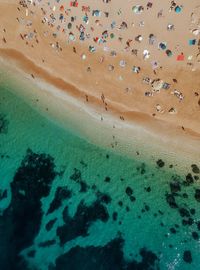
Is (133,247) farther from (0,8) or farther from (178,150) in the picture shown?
(0,8)

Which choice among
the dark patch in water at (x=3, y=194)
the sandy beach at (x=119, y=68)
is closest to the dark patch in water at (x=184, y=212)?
the sandy beach at (x=119, y=68)

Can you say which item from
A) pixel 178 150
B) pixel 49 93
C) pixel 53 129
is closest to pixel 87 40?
pixel 49 93

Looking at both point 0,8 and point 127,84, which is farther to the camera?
point 0,8

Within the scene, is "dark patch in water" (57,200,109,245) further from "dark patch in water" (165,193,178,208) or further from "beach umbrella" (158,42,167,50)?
"beach umbrella" (158,42,167,50)

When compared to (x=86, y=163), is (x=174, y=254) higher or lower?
lower

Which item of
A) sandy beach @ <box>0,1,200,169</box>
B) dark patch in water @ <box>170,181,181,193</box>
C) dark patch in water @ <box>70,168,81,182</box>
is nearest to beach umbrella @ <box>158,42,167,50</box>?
sandy beach @ <box>0,1,200,169</box>

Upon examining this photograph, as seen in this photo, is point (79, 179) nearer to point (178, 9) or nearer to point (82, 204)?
point (82, 204)

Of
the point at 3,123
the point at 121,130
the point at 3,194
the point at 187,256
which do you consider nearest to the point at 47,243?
the point at 3,194

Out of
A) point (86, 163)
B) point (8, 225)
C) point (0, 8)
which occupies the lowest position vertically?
point (8, 225)
